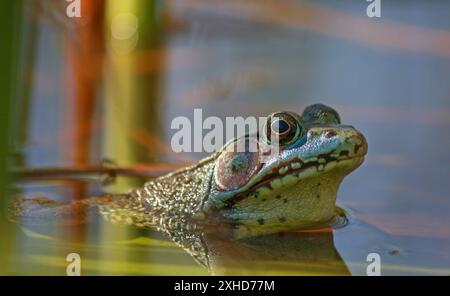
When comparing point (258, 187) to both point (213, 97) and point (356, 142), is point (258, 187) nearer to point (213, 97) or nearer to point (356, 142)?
point (356, 142)

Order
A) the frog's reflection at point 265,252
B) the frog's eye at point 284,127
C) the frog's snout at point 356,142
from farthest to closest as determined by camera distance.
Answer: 1. the frog's eye at point 284,127
2. the frog's snout at point 356,142
3. the frog's reflection at point 265,252

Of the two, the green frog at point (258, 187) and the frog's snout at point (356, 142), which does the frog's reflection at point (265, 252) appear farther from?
the frog's snout at point (356, 142)

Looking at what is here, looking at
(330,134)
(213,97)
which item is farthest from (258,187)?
(213,97)

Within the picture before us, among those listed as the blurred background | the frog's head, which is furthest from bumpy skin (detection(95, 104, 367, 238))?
the blurred background

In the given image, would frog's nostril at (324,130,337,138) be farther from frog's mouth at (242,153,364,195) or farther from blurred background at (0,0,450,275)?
blurred background at (0,0,450,275)

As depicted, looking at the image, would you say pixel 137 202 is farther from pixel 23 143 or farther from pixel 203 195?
pixel 23 143

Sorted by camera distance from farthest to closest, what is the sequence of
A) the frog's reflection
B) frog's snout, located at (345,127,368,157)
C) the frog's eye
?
1. the frog's eye
2. frog's snout, located at (345,127,368,157)
3. the frog's reflection

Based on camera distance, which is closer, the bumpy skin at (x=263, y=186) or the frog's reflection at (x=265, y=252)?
the frog's reflection at (x=265, y=252)

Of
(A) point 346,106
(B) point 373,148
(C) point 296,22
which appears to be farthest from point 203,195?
(C) point 296,22

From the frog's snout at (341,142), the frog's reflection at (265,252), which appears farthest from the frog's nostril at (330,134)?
the frog's reflection at (265,252)
